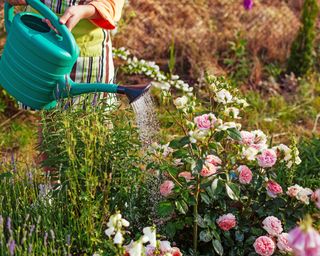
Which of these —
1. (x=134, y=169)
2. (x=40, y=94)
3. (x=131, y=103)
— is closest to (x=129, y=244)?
(x=134, y=169)

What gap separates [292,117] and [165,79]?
84 centimetres

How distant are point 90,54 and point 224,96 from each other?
0.68 meters

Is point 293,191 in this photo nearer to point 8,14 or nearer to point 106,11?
point 106,11

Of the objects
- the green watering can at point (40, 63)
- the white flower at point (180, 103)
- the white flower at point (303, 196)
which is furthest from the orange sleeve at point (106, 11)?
the white flower at point (303, 196)

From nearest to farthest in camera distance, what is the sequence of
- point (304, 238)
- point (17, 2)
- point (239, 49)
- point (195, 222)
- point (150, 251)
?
1. point (304, 238)
2. point (150, 251)
3. point (195, 222)
4. point (17, 2)
5. point (239, 49)

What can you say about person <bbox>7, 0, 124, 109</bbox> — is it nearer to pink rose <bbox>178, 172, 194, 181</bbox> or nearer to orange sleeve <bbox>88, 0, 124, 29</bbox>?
orange sleeve <bbox>88, 0, 124, 29</bbox>

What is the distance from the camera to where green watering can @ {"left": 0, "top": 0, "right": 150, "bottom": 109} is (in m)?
2.47

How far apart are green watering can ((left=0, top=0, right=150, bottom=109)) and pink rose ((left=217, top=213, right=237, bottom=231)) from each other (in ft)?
1.78

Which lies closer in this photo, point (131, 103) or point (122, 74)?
point (131, 103)

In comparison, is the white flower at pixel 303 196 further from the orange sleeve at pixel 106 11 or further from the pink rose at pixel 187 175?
the orange sleeve at pixel 106 11

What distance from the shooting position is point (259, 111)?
14.8ft

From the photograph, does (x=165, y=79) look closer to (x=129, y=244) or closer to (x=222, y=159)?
(x=222, y=159)

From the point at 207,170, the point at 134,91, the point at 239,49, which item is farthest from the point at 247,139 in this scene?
the point at 239,49

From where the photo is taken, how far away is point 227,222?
8.36 ft
